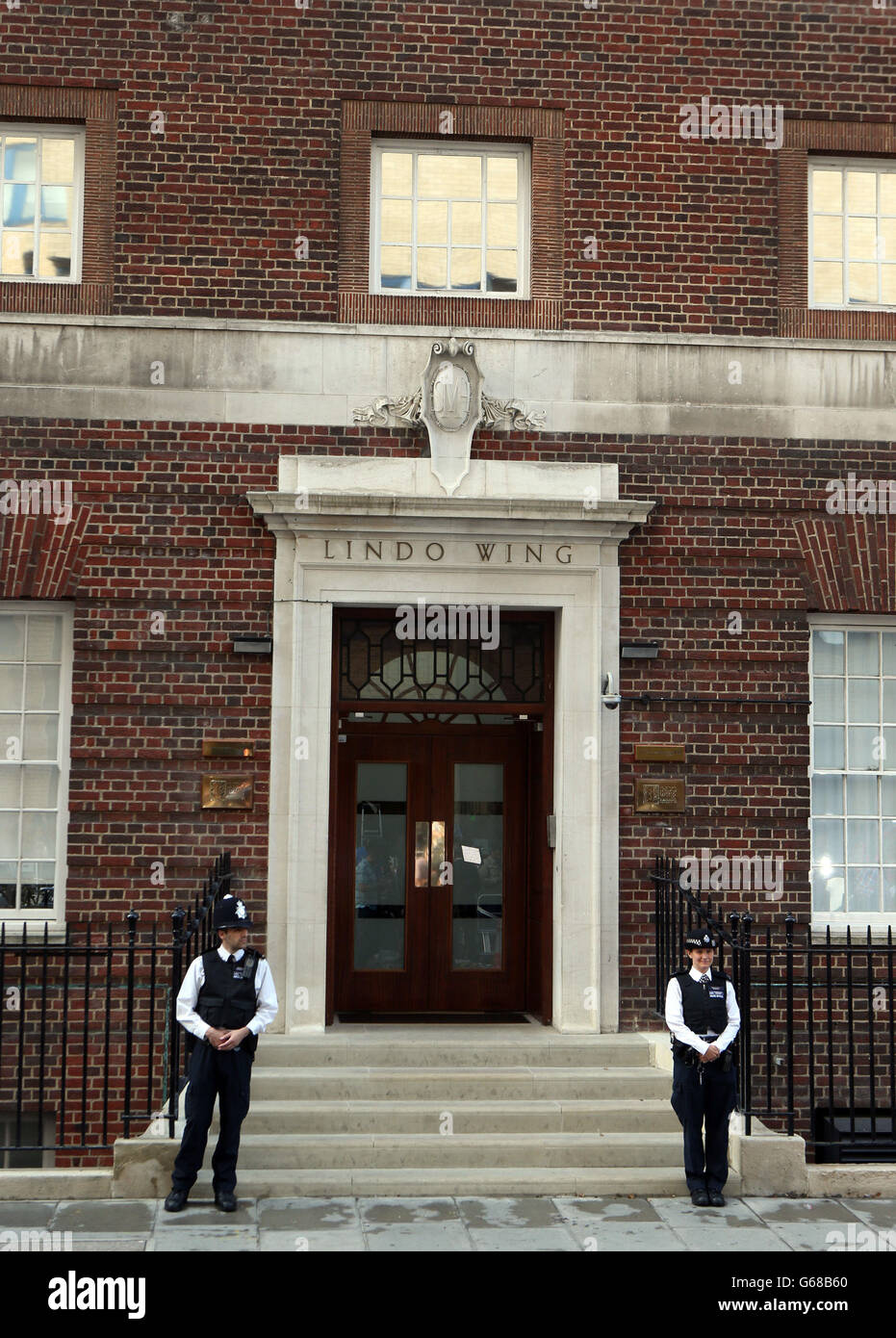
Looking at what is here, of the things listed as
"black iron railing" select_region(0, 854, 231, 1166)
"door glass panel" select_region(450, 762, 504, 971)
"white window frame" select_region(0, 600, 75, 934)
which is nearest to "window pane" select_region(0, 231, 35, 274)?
"white window frame" select_region(0, 600, 75, 934)

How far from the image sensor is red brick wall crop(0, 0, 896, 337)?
11.4 meters

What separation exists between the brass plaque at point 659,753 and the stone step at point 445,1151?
3054 mm

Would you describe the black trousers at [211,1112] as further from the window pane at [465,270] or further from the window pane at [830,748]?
the window pane at [465,270]

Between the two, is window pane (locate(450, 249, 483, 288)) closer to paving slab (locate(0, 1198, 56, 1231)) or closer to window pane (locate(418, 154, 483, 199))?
window pane (locate(418, 154, 483, 199))

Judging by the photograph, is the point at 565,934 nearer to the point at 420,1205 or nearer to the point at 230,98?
the point at 420,1205

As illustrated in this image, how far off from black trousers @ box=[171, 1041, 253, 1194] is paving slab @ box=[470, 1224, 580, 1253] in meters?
1.44

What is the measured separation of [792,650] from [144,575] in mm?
5052

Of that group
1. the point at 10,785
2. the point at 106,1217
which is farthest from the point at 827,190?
the point at 106,1217

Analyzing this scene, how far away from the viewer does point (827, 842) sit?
11.7 meters

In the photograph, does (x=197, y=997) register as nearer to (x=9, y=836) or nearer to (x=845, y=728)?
(x=9, y=836)

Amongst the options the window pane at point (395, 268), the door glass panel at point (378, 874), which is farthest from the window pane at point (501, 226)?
the door glass panel at point (378, 874)

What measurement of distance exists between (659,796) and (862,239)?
4856 millimetres

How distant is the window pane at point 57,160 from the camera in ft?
37.7

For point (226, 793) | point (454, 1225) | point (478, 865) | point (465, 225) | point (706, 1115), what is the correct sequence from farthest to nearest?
point (478, 865), point (465, 225), point (226, 793), point (706, 1115), point (454, 1225)
